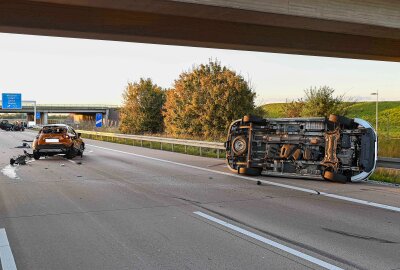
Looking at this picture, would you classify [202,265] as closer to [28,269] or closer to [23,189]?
[28,269]

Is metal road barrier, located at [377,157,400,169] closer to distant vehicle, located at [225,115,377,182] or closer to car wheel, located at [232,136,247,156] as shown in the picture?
distant vehicle, located at [225,115,377,182]

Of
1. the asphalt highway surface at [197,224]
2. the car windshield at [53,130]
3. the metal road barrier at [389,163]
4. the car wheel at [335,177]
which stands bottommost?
the asphalt highway surface at [197,224]

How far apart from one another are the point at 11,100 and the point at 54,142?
168 ft

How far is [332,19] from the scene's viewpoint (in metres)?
11.1

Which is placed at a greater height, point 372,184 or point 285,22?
point 285,22

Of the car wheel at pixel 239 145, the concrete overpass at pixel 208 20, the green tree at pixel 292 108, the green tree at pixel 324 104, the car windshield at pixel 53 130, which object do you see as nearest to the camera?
the concrete overpass at pixel 208 20

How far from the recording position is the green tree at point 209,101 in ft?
102

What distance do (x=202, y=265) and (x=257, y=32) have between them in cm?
1030

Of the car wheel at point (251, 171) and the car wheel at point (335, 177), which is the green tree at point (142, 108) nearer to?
the car wheel at point (251, 171)

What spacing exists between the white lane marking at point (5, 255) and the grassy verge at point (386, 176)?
10.0 meters

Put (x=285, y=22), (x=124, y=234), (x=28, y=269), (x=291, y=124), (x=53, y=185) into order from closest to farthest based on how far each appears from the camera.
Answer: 1. (x=28, y=269)
2. (x=124, y=234)
3. (x=53, y=185)
4. (x=285, y=22)
5. (x=291, y=124)

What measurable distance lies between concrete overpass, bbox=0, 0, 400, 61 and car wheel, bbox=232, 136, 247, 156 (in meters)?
3.53

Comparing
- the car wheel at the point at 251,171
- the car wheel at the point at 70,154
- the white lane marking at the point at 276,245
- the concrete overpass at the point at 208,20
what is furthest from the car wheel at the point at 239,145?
the car wheel at the point at 70,154

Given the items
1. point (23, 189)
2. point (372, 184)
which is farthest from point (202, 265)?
point (372, 184)
